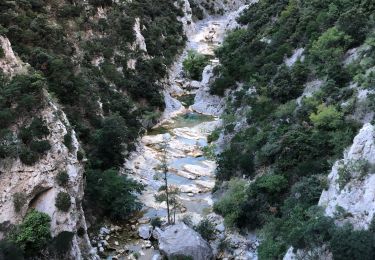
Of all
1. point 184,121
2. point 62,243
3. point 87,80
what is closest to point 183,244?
point 62,243

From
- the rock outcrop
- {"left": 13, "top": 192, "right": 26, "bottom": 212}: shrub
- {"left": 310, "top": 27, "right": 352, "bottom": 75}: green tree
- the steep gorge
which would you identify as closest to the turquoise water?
the steep gorge

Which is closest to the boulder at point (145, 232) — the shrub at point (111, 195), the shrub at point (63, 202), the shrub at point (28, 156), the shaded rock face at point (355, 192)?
the shrub at point (111, 195)

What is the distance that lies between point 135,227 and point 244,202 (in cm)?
954

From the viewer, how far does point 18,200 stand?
1171 inches

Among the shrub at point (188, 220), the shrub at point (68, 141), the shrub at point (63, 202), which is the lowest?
the shrub at point (188, 220)

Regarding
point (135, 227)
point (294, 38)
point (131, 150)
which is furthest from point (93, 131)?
point (294, 38)

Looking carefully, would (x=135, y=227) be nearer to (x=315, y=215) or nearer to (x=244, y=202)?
(x=244, y=202)

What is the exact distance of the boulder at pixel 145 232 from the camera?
36116 mm

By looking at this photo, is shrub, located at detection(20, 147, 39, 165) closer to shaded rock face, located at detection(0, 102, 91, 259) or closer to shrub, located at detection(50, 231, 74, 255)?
shaded rock face, located at detection(0, 102, 91, 259)

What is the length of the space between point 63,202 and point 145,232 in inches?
325

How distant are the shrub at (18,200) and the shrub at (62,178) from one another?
8.83 feet

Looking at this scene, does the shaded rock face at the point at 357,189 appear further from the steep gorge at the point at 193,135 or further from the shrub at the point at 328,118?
the shrub at the point at 328,118

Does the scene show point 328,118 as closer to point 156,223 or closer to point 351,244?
point 351,244

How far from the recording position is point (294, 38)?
52188 mm
